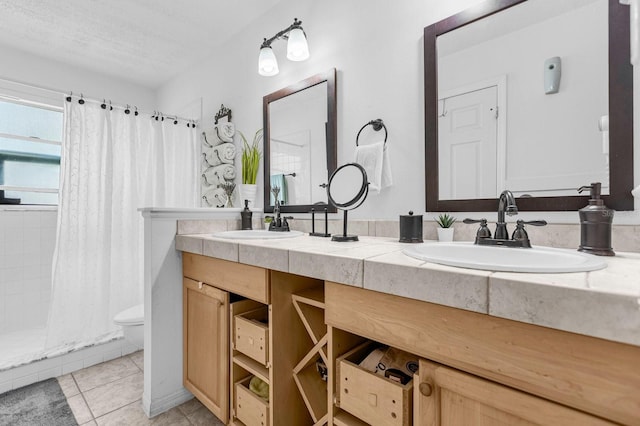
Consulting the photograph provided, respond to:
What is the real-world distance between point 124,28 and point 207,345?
2.37 meters

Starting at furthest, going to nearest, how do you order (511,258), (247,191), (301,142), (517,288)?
(247,191), (301,142), (511,258), (517,288)

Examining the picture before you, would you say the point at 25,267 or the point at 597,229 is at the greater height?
the point at 597,229

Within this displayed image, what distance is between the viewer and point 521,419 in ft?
1.96

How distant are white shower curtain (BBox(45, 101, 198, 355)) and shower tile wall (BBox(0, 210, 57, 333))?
0.90 metres

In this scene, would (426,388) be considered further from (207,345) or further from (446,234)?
(207,345)

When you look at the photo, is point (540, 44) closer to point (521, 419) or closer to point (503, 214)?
point (503, 214)

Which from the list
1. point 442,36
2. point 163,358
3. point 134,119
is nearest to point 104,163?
point 134,119

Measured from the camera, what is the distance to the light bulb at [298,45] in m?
1.75

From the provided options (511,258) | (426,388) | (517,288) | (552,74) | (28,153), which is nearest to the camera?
(517,288)

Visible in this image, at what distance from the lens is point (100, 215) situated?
2.16 m

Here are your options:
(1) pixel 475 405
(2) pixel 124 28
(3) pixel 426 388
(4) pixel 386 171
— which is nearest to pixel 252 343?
(3) pixel 426 388

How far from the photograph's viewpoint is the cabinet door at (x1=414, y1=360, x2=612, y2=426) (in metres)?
0.56

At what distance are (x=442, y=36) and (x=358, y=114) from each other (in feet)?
1.65

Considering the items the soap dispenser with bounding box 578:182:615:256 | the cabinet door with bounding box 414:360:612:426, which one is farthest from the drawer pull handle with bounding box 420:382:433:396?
the soap dispenser with bounding box 578:182:615:256
